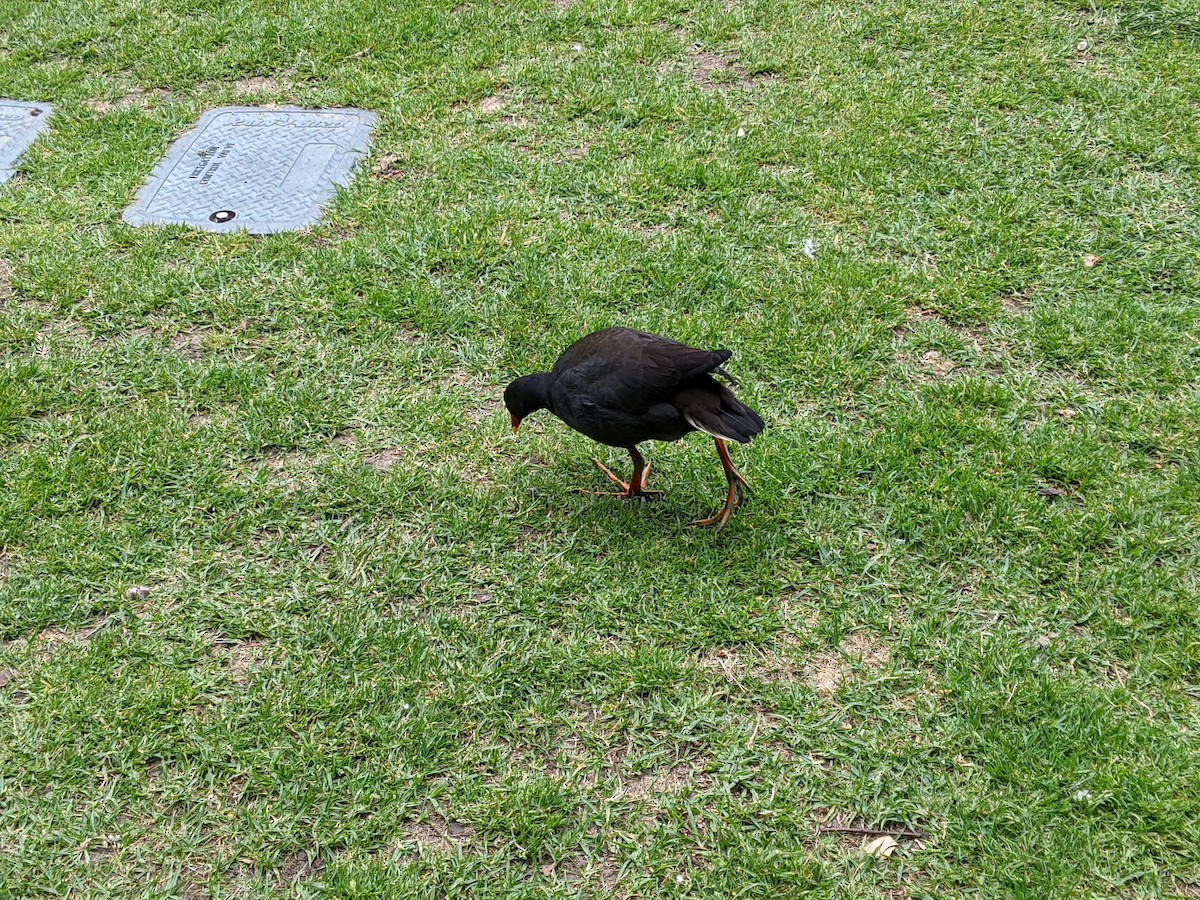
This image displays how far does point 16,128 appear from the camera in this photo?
251 inches

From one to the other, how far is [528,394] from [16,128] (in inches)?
178

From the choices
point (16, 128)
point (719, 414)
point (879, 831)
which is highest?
point (16, 128)

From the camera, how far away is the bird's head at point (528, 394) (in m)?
4.10

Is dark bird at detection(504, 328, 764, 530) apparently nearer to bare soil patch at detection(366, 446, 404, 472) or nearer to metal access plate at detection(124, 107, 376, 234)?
bare soil patch at detection(366, 446, 404, 472)

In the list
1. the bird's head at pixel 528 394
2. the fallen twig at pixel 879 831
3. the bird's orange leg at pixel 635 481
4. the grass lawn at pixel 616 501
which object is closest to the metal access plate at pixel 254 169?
the grass lawn at pixel 616 501

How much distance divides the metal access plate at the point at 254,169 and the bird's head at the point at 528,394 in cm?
218

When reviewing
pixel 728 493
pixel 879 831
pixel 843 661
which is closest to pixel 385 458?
pixel 728 493

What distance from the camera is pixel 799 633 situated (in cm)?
367

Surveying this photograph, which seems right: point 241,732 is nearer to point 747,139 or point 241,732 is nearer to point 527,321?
point 527,321

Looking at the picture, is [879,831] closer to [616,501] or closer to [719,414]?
[719,414]

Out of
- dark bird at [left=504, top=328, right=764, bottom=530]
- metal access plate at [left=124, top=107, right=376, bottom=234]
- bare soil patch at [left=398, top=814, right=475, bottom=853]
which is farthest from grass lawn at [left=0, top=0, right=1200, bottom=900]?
dark bird at [left=504, top=328, right=764, bottom=530]

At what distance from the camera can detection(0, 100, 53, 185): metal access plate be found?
609cm

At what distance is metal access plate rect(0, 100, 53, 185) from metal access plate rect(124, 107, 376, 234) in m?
0.94

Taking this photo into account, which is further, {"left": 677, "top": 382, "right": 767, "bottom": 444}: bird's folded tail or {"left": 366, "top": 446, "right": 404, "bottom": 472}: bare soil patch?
{"left": 366, "top": 446, "right": 404, "bottom": 472}: bare soil patch
